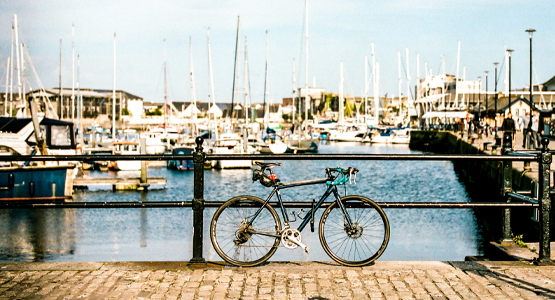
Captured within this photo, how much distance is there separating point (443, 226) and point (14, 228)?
13.9 m

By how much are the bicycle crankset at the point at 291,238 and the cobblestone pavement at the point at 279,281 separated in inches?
8.6

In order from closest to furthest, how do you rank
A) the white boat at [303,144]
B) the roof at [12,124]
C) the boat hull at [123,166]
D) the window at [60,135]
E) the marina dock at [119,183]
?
1. the marina dock at [119,183]
2. the roof at [12,124]
3. the window at [60,135]
4. the boat hull at [123,166]
5. the white boat at [303,144]

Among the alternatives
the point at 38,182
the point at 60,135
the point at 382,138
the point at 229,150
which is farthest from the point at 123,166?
the point at 382,138

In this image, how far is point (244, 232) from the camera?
6.67 m

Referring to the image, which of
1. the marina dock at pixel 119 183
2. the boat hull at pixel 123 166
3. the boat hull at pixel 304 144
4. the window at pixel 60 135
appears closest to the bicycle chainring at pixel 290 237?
→ the marina dock at pixel 119 183

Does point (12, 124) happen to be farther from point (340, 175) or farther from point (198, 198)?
point (340, 175)

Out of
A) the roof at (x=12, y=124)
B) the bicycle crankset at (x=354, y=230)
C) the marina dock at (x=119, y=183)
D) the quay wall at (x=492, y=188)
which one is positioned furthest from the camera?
the roof at (x=12, y=124)

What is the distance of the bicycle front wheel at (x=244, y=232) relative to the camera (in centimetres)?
648

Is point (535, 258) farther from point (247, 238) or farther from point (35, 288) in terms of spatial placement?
point (35, 288)

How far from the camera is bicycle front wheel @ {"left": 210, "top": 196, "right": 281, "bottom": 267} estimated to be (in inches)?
255

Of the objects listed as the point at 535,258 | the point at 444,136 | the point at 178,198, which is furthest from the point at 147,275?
the point at 444,136

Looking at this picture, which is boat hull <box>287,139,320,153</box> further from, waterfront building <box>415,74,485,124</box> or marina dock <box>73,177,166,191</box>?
marina dock <box>73,177,166,191</box>

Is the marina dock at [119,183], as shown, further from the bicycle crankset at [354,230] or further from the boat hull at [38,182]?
the bicycle crankset at [354,230]

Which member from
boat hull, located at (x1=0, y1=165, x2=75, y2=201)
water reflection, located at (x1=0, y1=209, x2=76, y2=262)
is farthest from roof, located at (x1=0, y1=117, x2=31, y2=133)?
boat hull, located at (x1=0, y1=165, x2=75, y2=201)
